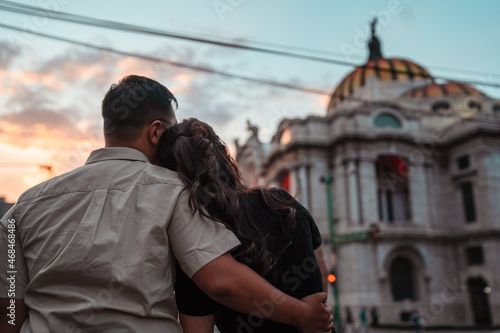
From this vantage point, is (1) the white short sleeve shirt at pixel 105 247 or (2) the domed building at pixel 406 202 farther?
(2) the domed building at pixel 406 202

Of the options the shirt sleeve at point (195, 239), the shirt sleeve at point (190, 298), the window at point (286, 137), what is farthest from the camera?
the window at point (286, 137)

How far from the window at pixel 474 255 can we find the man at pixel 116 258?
126 ft

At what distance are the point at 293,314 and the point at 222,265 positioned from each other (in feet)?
1.33

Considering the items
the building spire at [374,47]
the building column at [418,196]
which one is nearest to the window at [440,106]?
the building column at [418,196]

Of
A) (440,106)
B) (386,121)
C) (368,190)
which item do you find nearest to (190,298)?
(368,190)

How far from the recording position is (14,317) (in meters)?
2.00

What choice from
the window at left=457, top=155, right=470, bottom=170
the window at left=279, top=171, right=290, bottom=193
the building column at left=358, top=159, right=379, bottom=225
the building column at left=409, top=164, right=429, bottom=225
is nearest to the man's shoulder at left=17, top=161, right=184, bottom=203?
the building column at left=358, top=159, right=379, bottom=225

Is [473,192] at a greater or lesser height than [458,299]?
greater

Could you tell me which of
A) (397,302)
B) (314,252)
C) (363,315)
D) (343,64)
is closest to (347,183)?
(397,302)

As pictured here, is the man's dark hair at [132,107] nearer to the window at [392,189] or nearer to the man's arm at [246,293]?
the man's arm at [246,293]

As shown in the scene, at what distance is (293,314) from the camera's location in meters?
2.09

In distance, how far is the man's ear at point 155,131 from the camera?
2.37 metres

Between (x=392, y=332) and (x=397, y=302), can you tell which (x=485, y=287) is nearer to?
(x=397, y=302)

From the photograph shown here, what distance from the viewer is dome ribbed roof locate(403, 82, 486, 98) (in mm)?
46469
